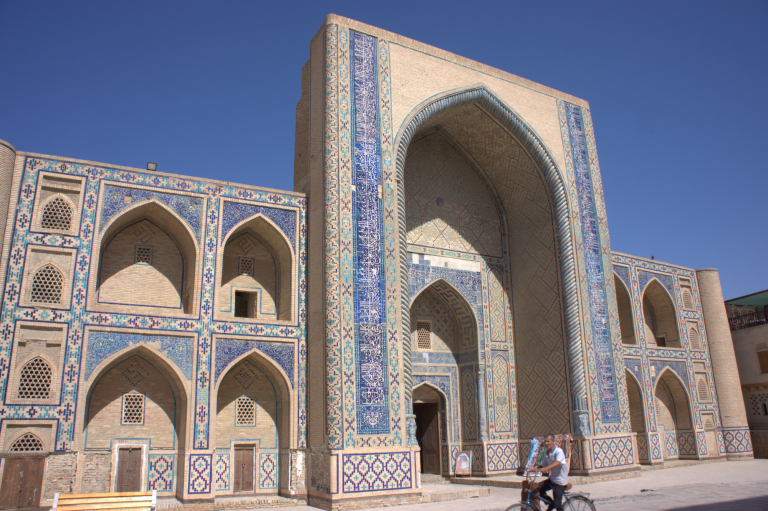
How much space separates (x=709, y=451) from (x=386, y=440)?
31.9 feet

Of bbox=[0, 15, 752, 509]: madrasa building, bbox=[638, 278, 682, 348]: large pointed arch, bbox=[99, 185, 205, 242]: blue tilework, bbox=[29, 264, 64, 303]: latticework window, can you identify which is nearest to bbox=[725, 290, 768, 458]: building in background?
bbox=[638, 278, 682, 348]: large pointed arch

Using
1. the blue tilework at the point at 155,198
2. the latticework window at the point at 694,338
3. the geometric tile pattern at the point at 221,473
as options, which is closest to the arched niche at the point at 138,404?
the geometric tile pattern at the point at 221,473

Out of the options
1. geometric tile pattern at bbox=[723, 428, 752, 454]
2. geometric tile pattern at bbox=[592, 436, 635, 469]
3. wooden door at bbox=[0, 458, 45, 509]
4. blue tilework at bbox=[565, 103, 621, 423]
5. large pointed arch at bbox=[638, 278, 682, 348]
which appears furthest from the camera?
large pointed arch at bbox=[638, 278, 682, 348]

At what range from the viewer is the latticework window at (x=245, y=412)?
9273 millimetres

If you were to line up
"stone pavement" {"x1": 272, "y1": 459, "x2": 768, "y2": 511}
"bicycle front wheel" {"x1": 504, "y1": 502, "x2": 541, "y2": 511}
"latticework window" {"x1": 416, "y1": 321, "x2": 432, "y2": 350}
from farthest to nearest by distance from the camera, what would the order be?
"latticework window" {"x1": 416, "y1": 321, "x2": 432, "y2": 350}
"stone pavement" {"x1": 272, "y1": 459, "x2": 768, "y2": 511}
"bicycle front wheel" {"x1": 504, "y1": 502, "x2": 541, "y2": 511}

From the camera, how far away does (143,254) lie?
9484 millimetres

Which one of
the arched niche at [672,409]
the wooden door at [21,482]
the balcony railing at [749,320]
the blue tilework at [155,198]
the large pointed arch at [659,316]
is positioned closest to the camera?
the wooden door at [21,482]

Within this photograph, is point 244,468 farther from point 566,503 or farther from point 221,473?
point 566,503

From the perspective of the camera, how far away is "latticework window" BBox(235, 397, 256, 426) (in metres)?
9.27

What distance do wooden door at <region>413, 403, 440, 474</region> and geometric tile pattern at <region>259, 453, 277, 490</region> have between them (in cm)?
348

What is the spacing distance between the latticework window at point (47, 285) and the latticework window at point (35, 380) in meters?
0.80

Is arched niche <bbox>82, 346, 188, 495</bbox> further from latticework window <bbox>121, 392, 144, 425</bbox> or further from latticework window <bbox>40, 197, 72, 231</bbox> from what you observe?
latticework window <bbox>40, 197, 72, 231</bbox>

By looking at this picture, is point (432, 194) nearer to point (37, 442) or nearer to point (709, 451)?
point (37, 442)

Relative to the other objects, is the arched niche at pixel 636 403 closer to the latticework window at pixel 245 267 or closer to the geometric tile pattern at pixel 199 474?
the latticework window at pixel 245 267
